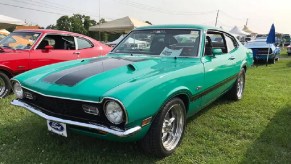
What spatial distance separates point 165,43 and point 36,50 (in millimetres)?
3376

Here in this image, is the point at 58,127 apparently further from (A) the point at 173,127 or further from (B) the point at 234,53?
(B) the point at 234,53

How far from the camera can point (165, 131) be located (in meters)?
3.32

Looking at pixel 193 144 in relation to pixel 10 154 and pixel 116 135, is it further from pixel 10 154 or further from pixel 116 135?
pixel 10 154

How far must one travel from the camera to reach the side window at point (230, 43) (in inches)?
206

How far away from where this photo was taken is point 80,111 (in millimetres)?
2793

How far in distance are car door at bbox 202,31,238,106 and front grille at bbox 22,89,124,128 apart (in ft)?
5.56

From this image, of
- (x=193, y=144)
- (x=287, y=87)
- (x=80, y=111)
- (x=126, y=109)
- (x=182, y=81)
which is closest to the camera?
(x=126, y=109)

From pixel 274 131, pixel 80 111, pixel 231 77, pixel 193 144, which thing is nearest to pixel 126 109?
pixel 80 111

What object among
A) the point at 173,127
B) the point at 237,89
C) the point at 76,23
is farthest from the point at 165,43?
the point at 76,23

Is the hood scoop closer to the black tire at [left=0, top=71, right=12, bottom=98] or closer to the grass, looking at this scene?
the grass

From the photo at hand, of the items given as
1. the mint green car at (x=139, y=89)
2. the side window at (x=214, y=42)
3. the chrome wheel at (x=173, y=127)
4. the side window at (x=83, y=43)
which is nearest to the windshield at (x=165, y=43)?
the mint green car at (x=139, y=89)

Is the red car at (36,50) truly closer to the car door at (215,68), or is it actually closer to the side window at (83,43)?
the side window at (83,43)

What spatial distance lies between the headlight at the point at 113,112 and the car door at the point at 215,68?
1620 mm

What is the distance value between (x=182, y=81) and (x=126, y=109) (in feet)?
3.26
